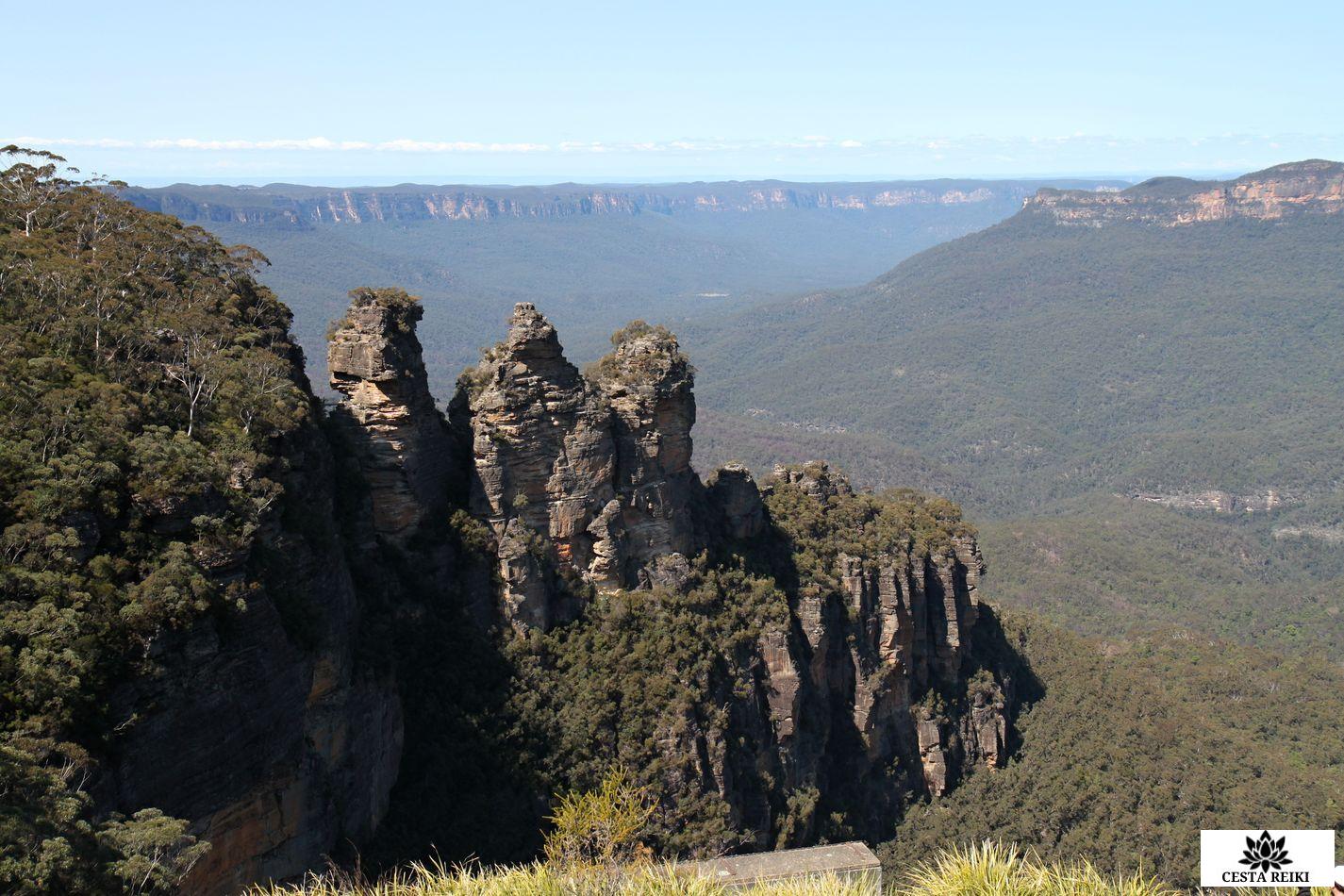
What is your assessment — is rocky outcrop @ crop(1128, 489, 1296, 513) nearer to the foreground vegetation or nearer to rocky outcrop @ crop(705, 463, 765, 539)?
the foreground vegetation

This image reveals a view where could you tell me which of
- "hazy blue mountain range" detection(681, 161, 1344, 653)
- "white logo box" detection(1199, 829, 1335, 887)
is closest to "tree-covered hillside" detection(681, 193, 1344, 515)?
"hazy blue mountain range" detection(681, 161, 1344, 653)

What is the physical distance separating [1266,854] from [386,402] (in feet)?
79.1

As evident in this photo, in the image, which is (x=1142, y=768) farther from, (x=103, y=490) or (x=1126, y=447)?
(x=1126, y=447)

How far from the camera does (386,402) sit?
29.9m

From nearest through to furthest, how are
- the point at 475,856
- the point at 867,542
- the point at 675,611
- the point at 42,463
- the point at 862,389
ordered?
1. the point at 42,463
2. the point at 475,856
3. the point at 675,611
4. the point at 867,542
5. the point at 862,389

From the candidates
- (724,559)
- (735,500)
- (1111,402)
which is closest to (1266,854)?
(724,559)

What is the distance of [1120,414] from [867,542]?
147 meters

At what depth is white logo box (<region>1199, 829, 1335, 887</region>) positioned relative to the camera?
13586 millimetres

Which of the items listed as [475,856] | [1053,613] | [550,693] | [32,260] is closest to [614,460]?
[550,693]

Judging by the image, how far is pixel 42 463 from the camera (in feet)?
60.4

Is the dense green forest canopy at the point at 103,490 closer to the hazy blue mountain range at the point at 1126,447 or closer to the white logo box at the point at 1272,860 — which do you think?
the white logo box at the point at 1272,860

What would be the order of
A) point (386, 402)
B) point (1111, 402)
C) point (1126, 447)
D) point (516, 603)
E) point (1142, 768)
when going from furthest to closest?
1. point (1111, 402)
2. point (1126, 447)
3. point (1142, 768)
4. point (516, 603)
5. point (386, 402)

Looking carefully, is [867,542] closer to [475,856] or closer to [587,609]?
[587,609]

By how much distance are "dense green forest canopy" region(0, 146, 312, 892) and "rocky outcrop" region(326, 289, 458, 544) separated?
184cm
